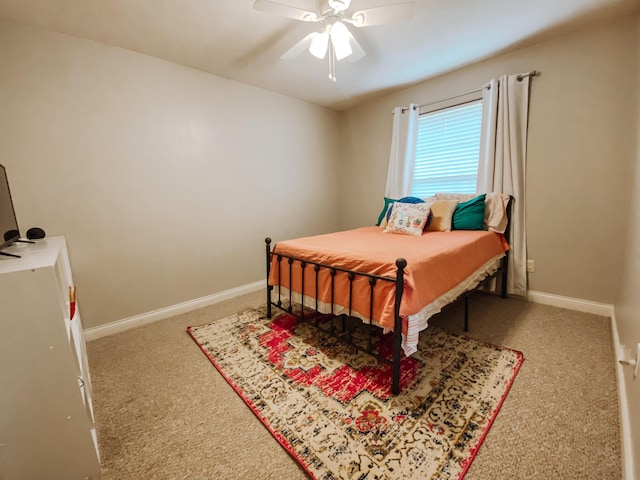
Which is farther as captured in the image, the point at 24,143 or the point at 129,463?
the point at 24,143

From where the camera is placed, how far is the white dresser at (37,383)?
2.88 feet

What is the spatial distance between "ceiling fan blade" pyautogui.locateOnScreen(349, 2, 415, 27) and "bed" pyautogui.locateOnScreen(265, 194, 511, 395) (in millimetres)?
1374

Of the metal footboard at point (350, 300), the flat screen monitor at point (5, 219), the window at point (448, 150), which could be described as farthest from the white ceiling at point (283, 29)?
the metal footboard at point (350, 300)

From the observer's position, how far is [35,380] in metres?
0.92

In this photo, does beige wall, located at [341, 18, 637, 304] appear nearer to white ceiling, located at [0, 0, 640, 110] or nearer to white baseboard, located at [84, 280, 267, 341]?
white ceiling, located at [0, 0, 640, 110]

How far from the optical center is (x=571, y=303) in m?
2.36

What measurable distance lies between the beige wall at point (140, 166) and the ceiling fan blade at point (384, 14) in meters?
1.71

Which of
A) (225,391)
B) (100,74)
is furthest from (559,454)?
(100,74)

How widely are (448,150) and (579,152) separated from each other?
43.0 inches

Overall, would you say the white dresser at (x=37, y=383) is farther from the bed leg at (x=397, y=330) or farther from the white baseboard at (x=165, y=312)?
the white baseboard at (x=165, y=312)

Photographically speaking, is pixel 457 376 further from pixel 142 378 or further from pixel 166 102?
pixel 166 102

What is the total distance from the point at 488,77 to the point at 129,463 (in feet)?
12.5

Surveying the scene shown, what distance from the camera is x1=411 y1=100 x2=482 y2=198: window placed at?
9.21 feet

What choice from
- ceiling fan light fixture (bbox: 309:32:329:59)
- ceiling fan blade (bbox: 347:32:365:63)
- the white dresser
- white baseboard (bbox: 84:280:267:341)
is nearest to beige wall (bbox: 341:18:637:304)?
ceiling fan blade (bbox: 347:32:365:63)
